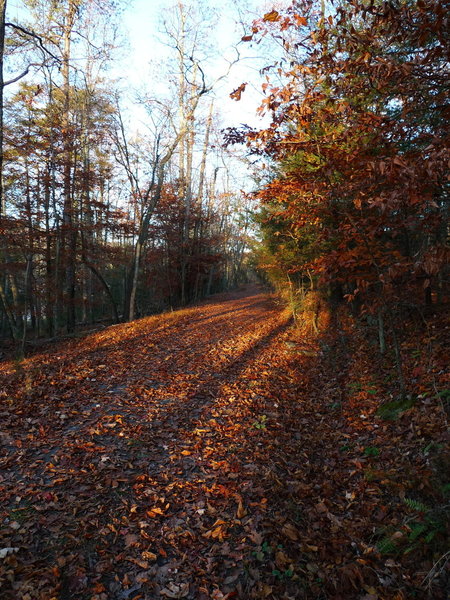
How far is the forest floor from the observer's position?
286cm

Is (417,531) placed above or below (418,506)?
below

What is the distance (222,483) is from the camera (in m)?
4.12

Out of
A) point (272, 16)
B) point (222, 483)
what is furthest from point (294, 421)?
point (272, 16)

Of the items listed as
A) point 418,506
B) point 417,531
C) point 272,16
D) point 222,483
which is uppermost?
point 272,16

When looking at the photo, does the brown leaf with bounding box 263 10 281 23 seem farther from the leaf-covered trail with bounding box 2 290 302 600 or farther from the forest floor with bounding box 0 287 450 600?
the leaf-covered trail with bounding box 2 290 302 600

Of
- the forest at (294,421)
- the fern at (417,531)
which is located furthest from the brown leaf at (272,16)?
the fern at (417,531)

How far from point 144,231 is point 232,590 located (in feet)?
50.0

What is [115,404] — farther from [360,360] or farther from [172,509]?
[360,360]

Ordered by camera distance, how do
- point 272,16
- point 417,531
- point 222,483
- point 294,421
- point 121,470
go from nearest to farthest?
point 417,531 → point 272,16 → point 222,483 → point 121,470 → point 294,421

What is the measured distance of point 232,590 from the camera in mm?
2801

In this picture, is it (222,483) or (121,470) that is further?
(121,470)

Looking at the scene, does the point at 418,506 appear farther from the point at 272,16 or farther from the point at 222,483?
the point at 272,16

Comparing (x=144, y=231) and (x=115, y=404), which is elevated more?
(x=144, y=231)

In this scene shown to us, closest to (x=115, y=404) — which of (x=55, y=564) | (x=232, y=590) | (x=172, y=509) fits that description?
(x=172, y=509)
